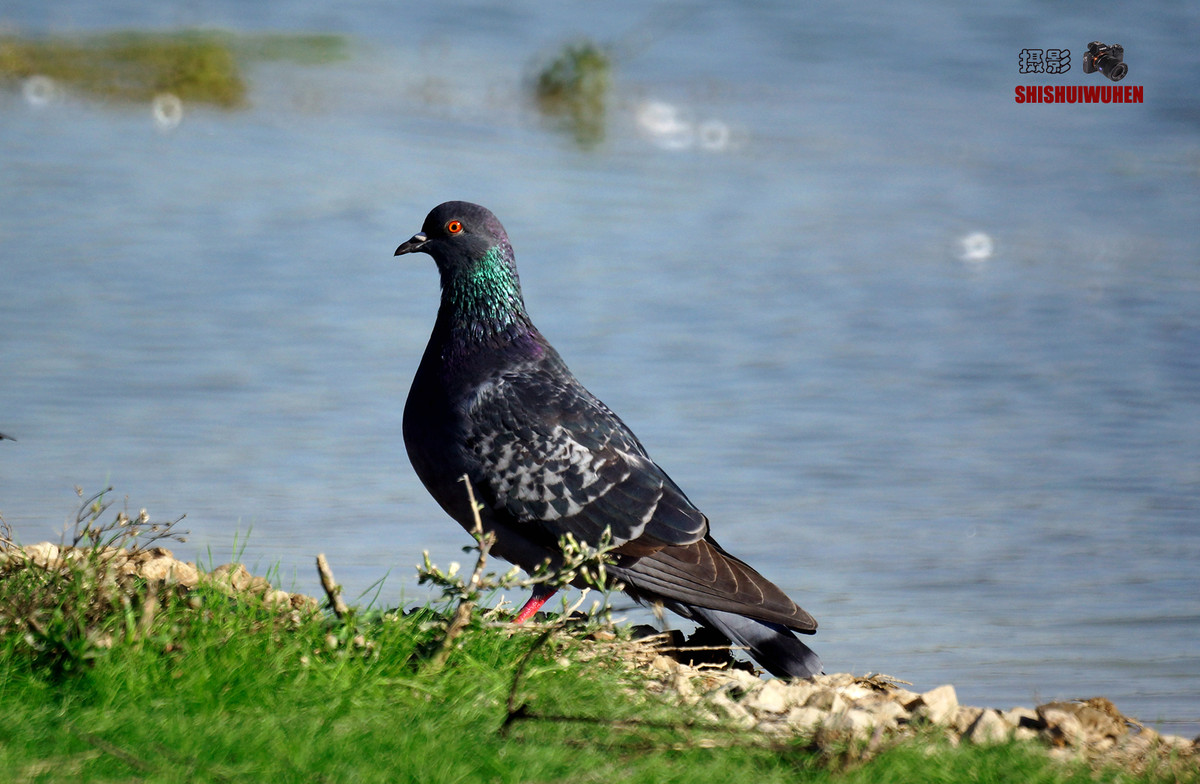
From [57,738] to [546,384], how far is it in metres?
2.39

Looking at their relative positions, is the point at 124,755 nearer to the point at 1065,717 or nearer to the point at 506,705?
the point at 506,705

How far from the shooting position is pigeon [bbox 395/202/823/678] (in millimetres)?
4816

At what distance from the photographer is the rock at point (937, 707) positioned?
12.9 ft

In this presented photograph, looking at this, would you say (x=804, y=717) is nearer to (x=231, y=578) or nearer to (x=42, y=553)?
(x=231, y=578)

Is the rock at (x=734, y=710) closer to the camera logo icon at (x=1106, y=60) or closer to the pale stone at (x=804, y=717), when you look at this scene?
the pale stone at (x=804, y=717)

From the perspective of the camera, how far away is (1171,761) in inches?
144

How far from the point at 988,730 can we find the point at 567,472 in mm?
1815

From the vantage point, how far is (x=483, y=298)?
5.39m

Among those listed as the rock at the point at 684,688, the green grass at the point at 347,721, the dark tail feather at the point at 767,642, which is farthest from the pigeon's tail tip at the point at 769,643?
the green grass at the point at 347,721

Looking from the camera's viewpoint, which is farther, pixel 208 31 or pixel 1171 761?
pixel 208 31

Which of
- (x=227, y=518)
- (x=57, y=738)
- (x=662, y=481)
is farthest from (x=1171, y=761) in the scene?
(x=227, y=518)

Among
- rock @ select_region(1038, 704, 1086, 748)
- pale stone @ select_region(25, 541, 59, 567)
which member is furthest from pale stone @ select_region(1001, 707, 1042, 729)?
pale stone @ select_region(25, 541, 59, 567)

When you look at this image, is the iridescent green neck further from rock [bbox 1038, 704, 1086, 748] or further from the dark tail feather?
rock [bbox 1038, 704, 1086, 748]

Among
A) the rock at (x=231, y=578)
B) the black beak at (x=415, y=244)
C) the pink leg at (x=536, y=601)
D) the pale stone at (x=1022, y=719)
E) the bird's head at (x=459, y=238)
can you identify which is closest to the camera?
the pale stone at (x=1022, y=719)
